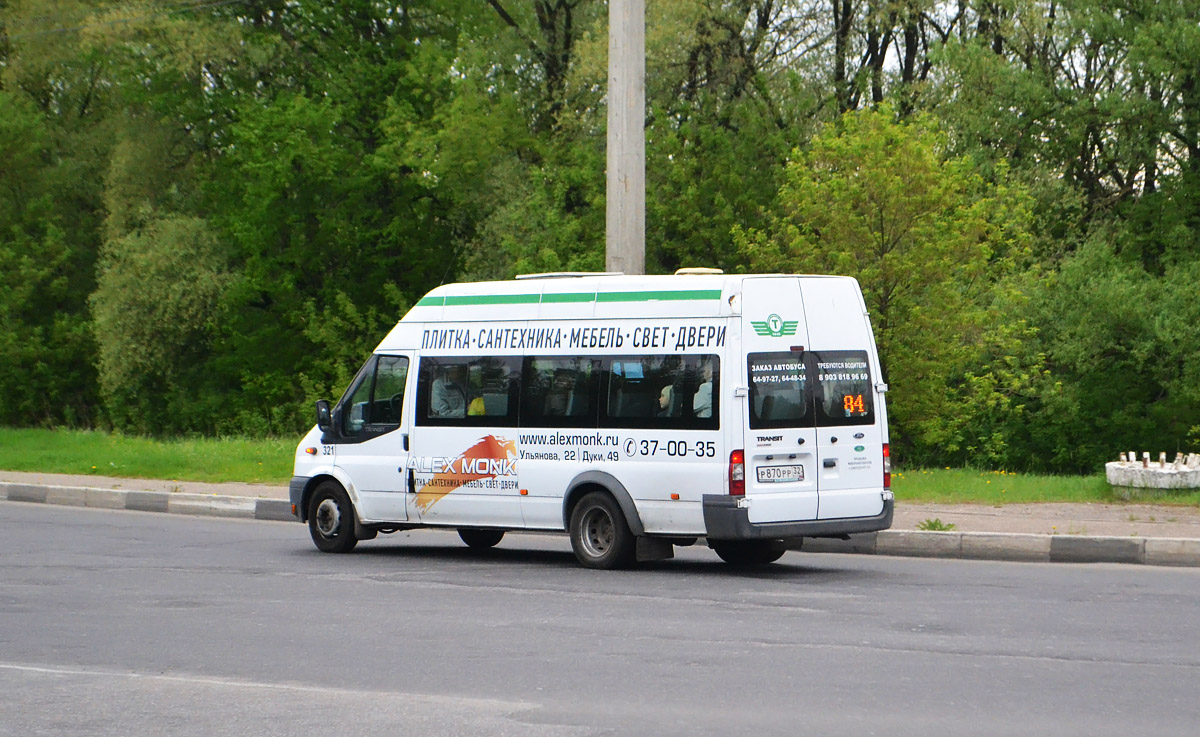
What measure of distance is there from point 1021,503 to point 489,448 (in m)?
6.72

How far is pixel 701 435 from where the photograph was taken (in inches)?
473

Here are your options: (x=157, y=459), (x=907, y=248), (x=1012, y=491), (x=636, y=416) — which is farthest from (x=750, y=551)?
(x=907, y=248)

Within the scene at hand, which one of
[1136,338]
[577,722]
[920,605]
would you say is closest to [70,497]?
[920,605]

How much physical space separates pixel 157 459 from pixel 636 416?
13595mm

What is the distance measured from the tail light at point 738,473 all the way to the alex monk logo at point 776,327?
102 centimetres

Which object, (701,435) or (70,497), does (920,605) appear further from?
(70,497)

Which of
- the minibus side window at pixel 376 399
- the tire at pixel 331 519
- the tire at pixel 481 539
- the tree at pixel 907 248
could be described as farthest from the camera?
the tree at pixel 907 248

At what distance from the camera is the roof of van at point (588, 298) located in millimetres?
12281

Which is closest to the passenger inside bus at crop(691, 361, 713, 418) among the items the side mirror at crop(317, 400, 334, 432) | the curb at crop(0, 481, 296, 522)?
the side mirror at crop(317, 400, 334, 432)

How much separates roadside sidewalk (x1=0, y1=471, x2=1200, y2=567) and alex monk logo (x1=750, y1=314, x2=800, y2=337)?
302 centimetres

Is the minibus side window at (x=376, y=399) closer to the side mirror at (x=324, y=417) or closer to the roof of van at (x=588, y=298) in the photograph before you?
the side mirror at (x=324, y=417)

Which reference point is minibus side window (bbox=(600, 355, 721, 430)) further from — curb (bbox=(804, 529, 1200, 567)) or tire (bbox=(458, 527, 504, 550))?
curb (bbox=(804, 529, 1200, 567))

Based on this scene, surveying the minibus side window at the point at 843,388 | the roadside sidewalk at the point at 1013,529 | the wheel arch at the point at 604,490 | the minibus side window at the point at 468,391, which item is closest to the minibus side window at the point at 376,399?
the minibus side window at the point at 468,391

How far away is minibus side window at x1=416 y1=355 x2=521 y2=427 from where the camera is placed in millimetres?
13406
